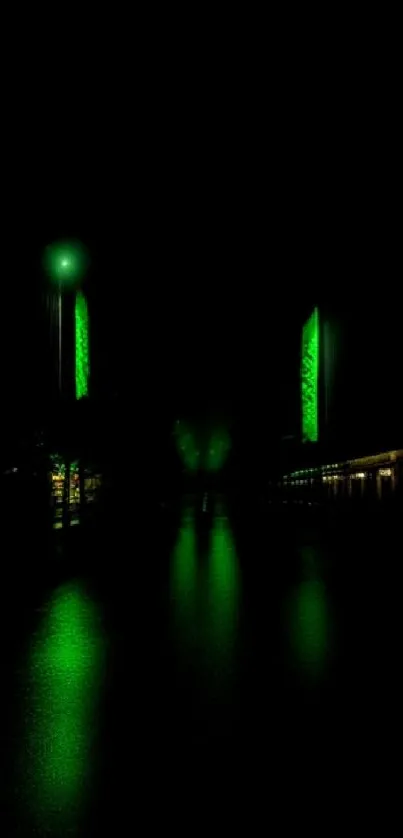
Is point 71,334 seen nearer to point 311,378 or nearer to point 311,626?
point 311,378

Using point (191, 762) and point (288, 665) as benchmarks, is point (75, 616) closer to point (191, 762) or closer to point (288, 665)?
point (288, 665)

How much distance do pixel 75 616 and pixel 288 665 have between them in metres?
4.32

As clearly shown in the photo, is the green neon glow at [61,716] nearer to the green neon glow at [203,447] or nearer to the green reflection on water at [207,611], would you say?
the green reflection on water at [207,611]

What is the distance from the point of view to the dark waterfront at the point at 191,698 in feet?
14.5

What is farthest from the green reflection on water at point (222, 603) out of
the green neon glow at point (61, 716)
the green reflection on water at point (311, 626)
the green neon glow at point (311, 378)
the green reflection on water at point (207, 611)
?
the green neon glow at point (311, 378)

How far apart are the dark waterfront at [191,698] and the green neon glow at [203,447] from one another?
135 m

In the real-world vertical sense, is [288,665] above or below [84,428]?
below

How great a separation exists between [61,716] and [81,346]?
3231cm

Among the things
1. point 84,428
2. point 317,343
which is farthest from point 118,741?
point 317,343

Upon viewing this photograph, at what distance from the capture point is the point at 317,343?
55094mm

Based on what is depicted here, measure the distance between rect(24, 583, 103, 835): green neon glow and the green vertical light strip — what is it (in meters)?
27.0

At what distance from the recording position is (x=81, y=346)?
37812 mm

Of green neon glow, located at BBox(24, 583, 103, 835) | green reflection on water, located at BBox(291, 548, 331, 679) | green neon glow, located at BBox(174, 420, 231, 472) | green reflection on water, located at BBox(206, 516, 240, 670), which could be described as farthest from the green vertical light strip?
green neon glow, located at BBox(174, 420, 231, 472)

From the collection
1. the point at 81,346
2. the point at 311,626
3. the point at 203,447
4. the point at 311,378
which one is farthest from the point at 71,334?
the point at 203,447
